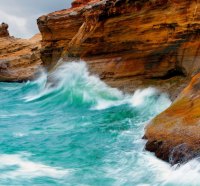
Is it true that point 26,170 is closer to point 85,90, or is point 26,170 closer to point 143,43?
point 143,43

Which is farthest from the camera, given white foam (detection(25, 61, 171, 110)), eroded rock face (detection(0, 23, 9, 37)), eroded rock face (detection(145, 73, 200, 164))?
eroded rock face (detection(0, 23, 9, 37))

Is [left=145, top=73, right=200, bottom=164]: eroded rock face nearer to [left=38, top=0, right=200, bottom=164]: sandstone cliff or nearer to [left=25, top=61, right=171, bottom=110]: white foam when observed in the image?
[left=38, top=0, right=200, bottom=164]: sandstone cliff

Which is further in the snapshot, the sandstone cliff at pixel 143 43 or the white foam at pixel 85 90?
the white foam at pixel 85 90

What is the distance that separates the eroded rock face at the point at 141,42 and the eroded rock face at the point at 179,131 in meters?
4.94

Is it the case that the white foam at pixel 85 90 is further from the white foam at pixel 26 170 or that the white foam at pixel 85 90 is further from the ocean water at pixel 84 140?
the white foam at pixel 26 170

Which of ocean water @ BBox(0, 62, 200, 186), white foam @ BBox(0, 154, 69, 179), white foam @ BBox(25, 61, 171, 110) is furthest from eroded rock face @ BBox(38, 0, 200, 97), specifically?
white foam @ BBox(0, 154, 69, 179)

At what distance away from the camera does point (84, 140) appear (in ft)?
42.4

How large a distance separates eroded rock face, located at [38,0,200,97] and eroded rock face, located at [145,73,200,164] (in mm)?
4940

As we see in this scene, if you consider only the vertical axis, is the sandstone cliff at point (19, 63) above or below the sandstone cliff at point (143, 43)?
above

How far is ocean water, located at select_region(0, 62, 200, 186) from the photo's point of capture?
934 cm

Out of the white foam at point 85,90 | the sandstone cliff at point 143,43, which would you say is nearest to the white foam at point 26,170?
the sandstone cliff at point 143,43

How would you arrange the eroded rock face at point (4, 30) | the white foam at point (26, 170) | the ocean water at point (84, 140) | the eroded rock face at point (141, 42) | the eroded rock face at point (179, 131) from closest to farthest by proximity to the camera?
the eroded rock face at point (179, 131)
the ocean water at point (84, 140)
the white foam at point (26, 170)
the eroded rock face at point (141, 42)
the eroded rock face at point (4, 30)

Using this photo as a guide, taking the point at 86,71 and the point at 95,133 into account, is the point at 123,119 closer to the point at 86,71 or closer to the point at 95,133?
the point at 95,133

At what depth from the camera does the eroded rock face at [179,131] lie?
9.18 m
